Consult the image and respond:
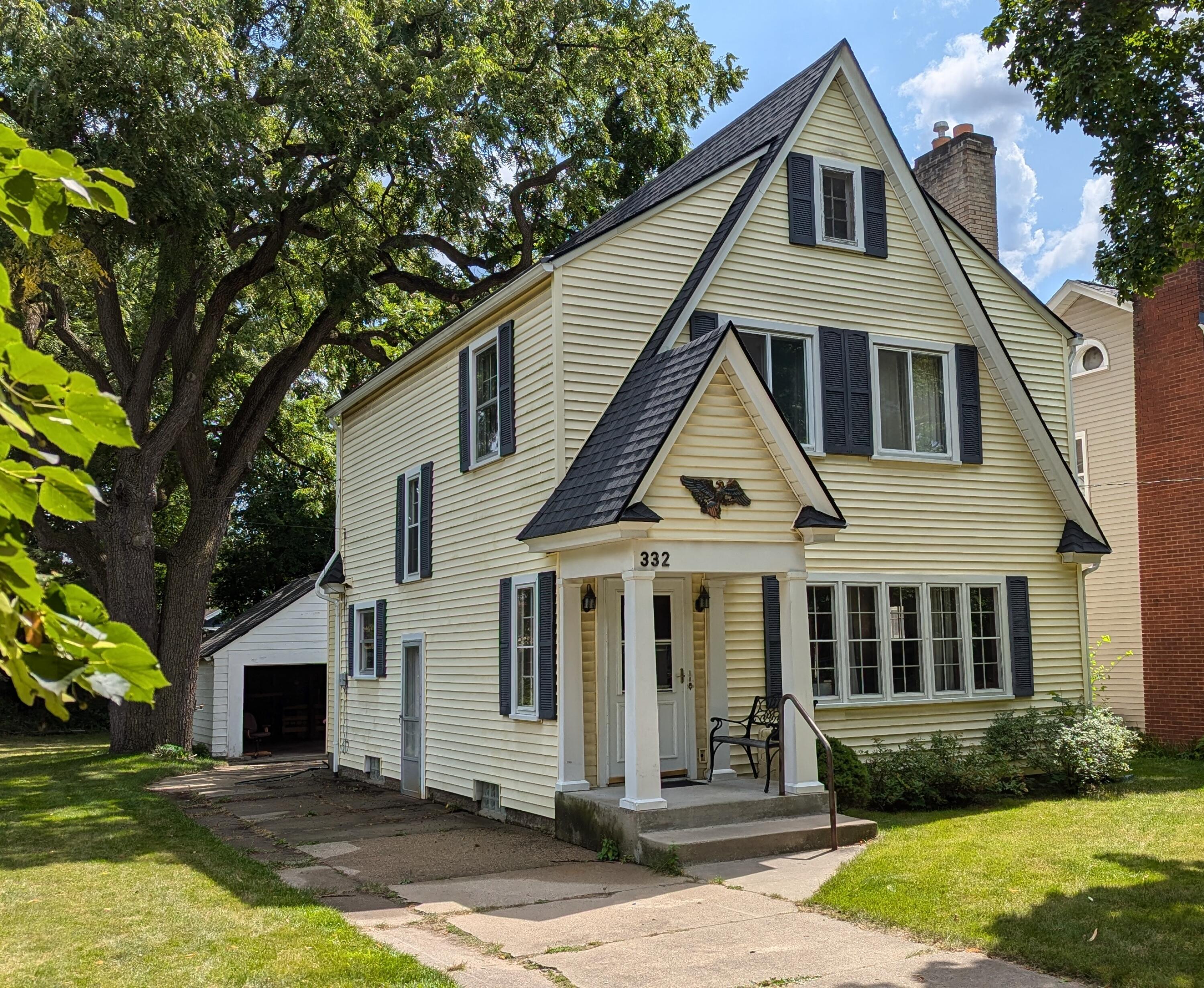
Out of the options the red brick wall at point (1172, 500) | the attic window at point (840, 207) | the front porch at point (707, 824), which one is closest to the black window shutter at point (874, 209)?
the attic window at point (840, 207)

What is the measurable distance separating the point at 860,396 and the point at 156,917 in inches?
398

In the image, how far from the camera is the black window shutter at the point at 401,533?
685 inches

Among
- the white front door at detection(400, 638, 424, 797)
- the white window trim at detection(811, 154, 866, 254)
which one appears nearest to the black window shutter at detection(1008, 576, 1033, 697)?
the white window trim at detection(811, 154, 866, 254)

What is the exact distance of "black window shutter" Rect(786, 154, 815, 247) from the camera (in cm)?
1438

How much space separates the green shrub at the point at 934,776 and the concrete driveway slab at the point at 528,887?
13.1 feet

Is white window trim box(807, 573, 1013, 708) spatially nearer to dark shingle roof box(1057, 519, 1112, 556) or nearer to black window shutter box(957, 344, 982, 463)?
dark shingle roof box(1057, 519, 1112, 556)

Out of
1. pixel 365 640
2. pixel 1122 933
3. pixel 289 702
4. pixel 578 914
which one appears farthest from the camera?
pixel 289 702

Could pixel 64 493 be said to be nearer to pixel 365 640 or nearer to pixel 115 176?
pixel 115 176

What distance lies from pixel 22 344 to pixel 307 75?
18.2 metres

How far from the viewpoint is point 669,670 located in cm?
1320

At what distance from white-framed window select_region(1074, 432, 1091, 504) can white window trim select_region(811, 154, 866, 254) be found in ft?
28.7

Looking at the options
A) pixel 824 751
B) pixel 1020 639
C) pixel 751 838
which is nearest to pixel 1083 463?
pixel 1020 639

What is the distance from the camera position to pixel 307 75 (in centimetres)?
1847

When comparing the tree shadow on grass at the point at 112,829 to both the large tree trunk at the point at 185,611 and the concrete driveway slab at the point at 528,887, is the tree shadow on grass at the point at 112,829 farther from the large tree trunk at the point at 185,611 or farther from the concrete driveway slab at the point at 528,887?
the large tree trunk at the point at 185,611
